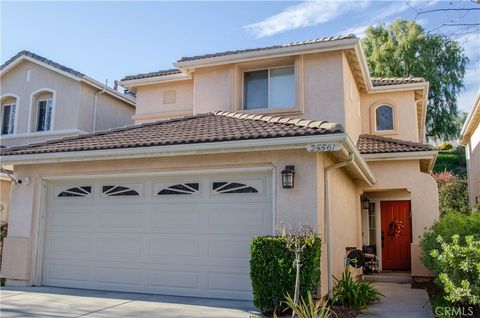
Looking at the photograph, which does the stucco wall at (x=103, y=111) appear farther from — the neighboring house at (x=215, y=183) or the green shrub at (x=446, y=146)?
the green shrub at (x=446, y=146)

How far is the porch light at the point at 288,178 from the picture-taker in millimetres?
9117

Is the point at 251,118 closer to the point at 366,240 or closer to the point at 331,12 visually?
the point at 331,12

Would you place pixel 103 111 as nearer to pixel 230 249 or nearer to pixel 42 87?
pixel 42 87

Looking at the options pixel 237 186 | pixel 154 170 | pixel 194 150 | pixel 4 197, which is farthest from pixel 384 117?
pixel 4 197

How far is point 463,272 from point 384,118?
10.6 meters

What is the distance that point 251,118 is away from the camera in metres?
11.7

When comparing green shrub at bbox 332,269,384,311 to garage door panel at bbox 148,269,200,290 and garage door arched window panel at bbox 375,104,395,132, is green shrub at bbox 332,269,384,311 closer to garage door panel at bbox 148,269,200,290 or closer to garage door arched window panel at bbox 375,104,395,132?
garage door panel at bbox 148,269,200,290

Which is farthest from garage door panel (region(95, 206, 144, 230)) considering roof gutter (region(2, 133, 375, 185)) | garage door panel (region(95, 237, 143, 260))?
roof gutter (region(2, 133, 375, 185))

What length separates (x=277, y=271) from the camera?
8.08 metres

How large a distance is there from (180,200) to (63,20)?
692 cm

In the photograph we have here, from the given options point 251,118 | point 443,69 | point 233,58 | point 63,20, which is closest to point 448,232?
point 251,118

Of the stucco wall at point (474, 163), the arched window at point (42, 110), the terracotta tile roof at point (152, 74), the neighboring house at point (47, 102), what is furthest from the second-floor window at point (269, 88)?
the arched window at point (42, 110)

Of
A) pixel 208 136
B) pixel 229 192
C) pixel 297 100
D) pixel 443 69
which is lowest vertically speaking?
pixel 229 192

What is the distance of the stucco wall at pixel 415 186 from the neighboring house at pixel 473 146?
114 inches
